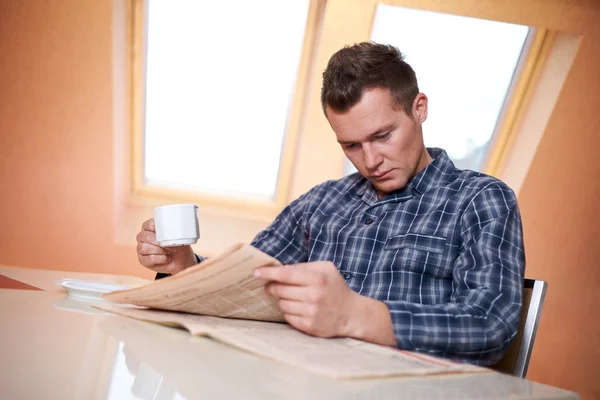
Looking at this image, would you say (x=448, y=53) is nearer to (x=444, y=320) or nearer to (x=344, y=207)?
(x=344, y=207)

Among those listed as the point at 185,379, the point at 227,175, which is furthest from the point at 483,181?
the point at 227,175

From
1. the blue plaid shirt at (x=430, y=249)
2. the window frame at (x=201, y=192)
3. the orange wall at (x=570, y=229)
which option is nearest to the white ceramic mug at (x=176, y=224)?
the blue plaid shirt at (x=430, y=249)

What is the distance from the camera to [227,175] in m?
3.88

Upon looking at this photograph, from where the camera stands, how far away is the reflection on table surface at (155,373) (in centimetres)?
55

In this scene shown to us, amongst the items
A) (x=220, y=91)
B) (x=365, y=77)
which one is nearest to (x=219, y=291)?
(x=365, y=77)

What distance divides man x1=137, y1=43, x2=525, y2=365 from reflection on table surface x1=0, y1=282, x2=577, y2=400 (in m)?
0.16

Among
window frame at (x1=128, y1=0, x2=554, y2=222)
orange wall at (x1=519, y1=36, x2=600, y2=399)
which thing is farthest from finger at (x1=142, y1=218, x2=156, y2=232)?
orange wall at (x1=519, y1=36, x2=600, y2=399)

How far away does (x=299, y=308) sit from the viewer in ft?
2.88

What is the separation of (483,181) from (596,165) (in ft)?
7.74

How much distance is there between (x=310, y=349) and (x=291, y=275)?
10 cm

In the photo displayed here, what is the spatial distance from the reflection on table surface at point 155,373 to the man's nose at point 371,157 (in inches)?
28.4

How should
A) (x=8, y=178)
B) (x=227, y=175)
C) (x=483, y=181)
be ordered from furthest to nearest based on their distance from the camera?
(x=227, y=175) < (x=8, y=178) < (x=483, y=181)

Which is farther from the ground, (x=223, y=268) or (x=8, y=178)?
(x=223, y=268)

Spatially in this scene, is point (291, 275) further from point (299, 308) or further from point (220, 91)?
point (220, 91)
